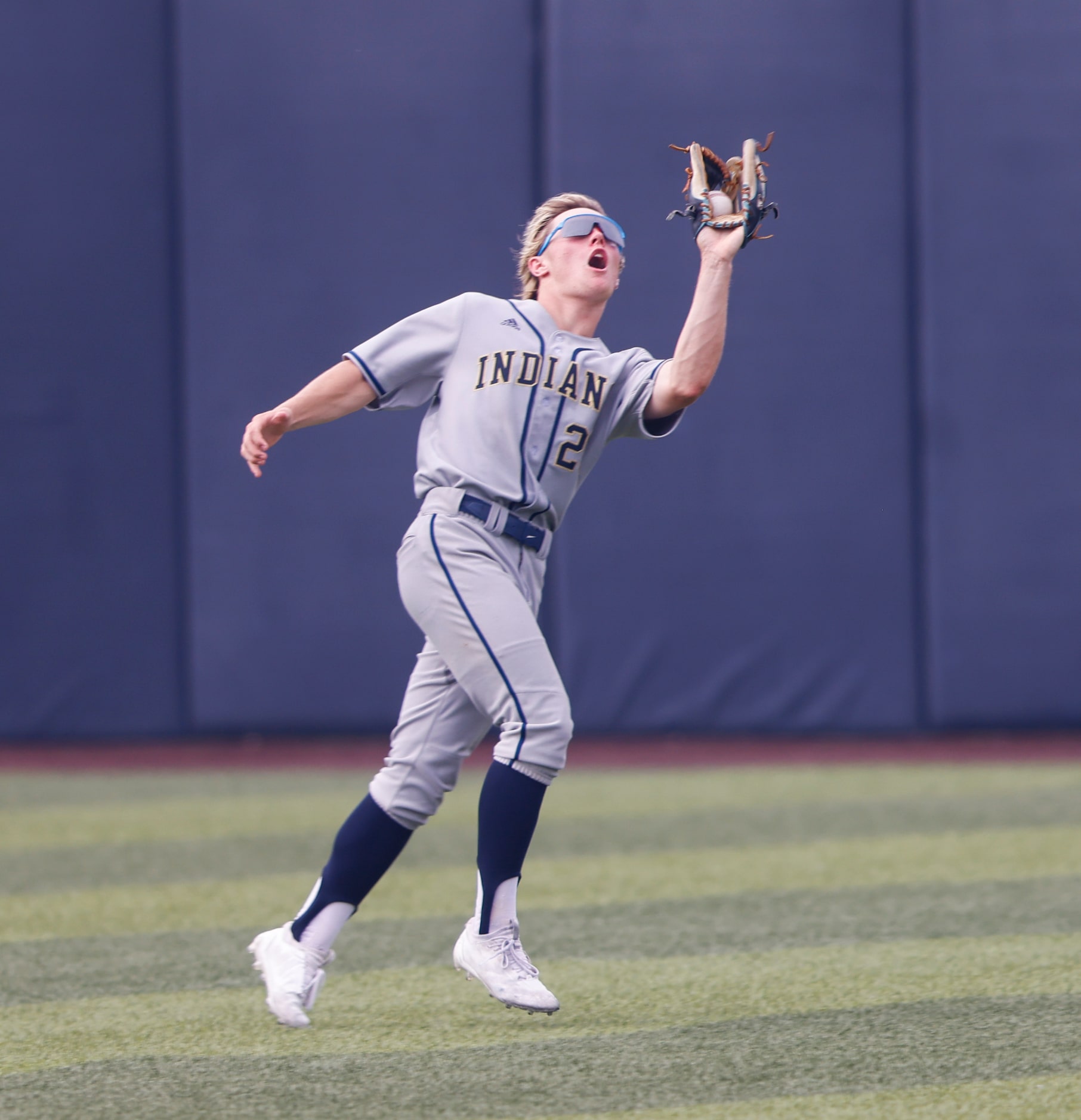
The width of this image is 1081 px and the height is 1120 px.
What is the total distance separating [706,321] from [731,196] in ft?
0.92

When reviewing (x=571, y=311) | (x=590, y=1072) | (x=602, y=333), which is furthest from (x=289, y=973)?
(x=602, y=333)

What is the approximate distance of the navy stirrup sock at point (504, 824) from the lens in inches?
115

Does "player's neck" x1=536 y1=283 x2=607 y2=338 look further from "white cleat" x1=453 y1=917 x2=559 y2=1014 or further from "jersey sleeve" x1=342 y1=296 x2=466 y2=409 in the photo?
"white cleat" x1=453 y1=917 x2=559 y2=1014

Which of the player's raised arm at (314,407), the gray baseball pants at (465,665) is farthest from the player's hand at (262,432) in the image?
the gray baseball pants at (465,665)

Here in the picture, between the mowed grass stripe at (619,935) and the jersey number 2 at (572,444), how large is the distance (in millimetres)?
1369

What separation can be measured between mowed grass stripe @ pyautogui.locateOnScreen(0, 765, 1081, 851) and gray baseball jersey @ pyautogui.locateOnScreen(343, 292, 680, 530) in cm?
310

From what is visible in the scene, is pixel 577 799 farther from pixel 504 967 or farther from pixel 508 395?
pixel 508 395

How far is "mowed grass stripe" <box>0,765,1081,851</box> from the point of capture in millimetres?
5906

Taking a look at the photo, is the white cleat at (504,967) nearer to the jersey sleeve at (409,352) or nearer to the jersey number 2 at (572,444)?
the jersey number 2 at (572,444)

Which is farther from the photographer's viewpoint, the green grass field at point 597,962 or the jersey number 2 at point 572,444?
the jersey number 2 at point 572,444

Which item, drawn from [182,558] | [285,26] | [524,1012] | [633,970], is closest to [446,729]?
[524,1012]

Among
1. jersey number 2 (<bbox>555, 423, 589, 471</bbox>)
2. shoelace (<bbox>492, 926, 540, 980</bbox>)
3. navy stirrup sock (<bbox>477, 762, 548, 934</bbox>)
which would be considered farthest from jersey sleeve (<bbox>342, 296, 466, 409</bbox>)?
shoelace (<bbox>492, 926, 540, 980</bbox>)

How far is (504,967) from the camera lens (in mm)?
2900

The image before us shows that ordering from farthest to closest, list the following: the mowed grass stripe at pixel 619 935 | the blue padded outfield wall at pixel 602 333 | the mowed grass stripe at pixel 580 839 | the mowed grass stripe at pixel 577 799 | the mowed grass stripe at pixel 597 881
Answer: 1. the blue padded outfield wall at pixel 602 333
2. the mowed grass stripe at pixel 577 799
3. the mowed grass stripe at pixel 580 839
4. the mowed grass stripe at pixel 597 881
5. the mowed grass stripe at pixel 619 935
